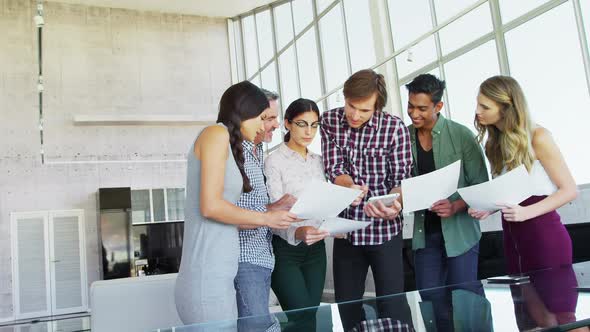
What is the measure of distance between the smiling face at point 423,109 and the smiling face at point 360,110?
321 millimetres

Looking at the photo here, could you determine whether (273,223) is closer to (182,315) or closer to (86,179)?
(182,315)

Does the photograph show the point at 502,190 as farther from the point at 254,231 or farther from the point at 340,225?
the point at 254,231

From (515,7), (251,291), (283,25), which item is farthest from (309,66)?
(251,291)

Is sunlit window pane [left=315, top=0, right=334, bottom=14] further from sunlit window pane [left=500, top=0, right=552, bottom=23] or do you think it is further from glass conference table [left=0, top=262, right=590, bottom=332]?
glass conference table [left=0, top=262, right=590, bottom=332]

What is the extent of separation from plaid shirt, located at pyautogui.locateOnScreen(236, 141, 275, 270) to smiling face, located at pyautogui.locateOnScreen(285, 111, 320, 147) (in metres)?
0.36

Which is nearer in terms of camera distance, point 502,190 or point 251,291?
point 251,291

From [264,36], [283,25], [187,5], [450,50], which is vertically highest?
[187,5]

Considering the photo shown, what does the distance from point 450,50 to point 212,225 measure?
574cm

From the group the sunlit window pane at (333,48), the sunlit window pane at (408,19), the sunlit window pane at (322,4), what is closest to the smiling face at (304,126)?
the sunlit window pane at (408,19)

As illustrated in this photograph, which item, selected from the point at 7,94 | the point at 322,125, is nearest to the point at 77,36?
the point at 7,94

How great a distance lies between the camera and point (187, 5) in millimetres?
13344

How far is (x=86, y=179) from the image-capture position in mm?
12406

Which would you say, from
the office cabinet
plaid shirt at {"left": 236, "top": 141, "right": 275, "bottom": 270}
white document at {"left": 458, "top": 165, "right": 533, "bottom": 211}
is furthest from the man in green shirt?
the office cabinet

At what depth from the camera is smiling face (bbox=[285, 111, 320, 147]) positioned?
221 cm
